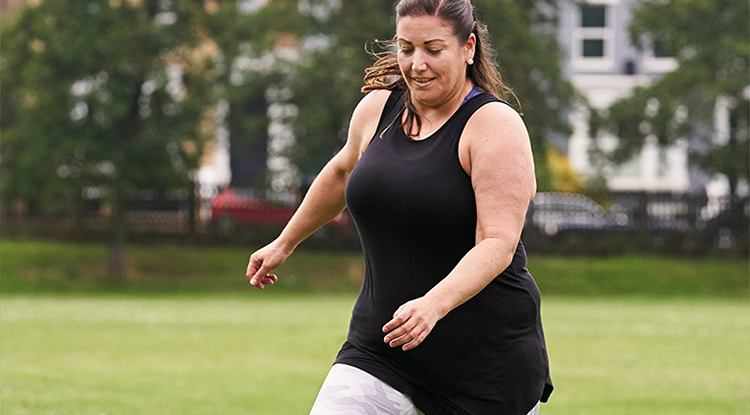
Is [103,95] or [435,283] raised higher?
[103,95]

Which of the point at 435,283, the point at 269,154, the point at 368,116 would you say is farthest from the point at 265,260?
the point at 269,154

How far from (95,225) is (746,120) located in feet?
55.4

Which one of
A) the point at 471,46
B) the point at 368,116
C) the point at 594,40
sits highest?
the point at 594,40

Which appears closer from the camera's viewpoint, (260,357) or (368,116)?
(368,116)

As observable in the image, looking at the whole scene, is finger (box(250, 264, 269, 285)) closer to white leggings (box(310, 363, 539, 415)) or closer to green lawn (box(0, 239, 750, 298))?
white leggings (box(310, 363, 539, 415))

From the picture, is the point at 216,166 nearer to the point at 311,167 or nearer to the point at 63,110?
the point at 311,167

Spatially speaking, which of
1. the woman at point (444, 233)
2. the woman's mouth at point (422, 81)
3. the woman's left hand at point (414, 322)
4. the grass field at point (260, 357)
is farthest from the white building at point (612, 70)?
the woman's left hand at point (414, 322)

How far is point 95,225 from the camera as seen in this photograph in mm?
34656

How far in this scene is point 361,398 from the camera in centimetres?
444

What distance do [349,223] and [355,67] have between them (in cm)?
465

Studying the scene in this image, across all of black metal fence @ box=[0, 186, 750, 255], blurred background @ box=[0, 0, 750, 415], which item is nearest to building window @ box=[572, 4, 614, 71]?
blurred background @ box=[0, 0, 750, 415]

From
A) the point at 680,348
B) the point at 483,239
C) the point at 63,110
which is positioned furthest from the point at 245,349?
the point at 63,110

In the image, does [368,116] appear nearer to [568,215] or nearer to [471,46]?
[471,46]

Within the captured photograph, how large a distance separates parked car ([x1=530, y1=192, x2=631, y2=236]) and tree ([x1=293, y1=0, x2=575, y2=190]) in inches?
48.8
